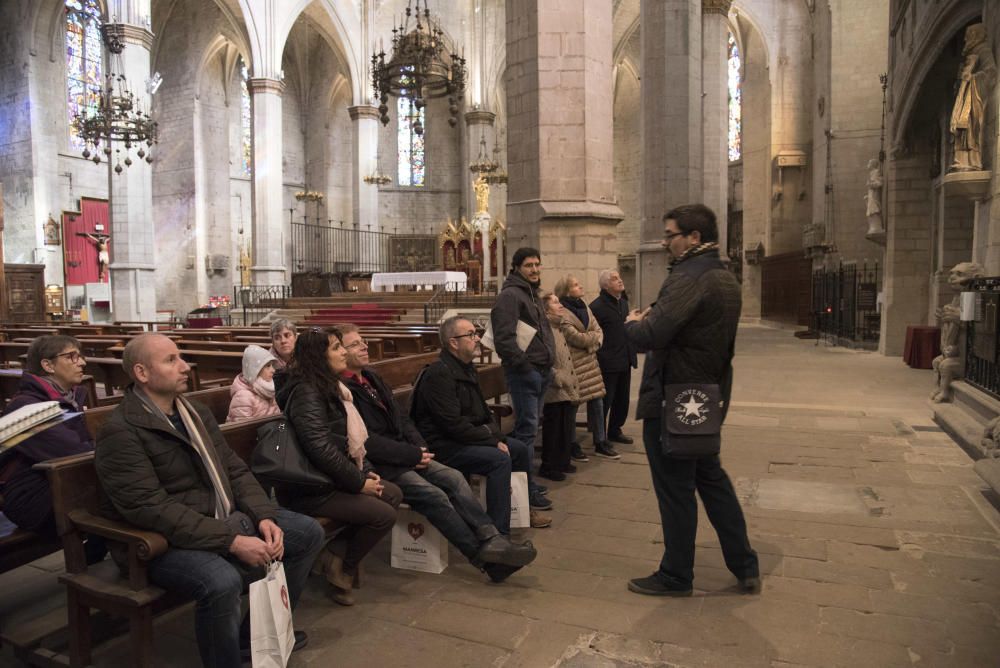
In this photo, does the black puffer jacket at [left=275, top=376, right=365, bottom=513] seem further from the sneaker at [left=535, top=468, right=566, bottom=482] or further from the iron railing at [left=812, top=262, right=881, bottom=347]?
the iron railing at [left=812, top=262, right=881, bottom=347]

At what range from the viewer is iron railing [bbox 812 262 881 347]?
54.3 ft

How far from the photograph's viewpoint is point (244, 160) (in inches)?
1177

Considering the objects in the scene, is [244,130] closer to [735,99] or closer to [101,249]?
[101,249]

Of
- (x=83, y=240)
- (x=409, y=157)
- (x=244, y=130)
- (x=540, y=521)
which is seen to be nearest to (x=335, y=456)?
(x=540, y=521)

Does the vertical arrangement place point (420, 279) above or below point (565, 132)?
below

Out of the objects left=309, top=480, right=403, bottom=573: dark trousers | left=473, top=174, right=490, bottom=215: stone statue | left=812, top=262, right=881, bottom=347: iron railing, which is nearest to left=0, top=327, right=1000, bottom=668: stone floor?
left=309, top=480, right=403, bottom=573: dark trousers

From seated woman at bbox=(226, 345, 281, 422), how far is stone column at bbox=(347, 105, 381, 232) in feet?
76.5

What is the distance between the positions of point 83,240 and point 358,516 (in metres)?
24.8

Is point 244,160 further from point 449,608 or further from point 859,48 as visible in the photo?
point 449,608

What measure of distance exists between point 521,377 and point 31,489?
2.79 m

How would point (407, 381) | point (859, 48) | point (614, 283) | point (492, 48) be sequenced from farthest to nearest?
1. point (492, 48)
2. point (859, 48)
3. point (614, 283)
4. point (407, 381)

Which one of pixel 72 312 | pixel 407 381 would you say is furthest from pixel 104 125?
pixel 407 381

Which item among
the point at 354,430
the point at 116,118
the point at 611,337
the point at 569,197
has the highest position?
the point at 116,118

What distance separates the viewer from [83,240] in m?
23.5
